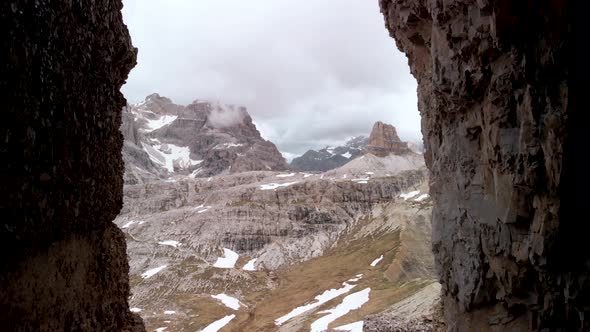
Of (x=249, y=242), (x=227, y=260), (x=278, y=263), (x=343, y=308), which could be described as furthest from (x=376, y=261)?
(x=249, y=242)

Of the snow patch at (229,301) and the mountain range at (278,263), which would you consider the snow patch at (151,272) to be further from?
the snow patch at (229,301)

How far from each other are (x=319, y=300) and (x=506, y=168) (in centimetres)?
9298

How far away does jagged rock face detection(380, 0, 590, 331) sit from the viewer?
11836 mm

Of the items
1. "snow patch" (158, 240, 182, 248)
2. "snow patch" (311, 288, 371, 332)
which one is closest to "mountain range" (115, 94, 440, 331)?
"snow patch" (311, 288, 371, 332)

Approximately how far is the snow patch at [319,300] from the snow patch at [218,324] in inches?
559

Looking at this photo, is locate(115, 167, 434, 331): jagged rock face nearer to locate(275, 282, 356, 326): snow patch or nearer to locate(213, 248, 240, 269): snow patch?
locate(213, 248, 240, 269): snow patch

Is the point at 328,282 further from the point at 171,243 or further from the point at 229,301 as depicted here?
the point at 171,243

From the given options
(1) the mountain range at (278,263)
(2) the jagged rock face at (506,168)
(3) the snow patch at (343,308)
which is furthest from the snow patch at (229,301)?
(2) the jagged rock face at (506,168)

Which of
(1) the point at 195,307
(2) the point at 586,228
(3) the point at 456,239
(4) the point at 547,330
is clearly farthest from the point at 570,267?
(1) the point at 195,307

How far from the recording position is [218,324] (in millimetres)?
97250

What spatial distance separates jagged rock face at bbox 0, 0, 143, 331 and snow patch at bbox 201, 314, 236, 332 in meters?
84.9

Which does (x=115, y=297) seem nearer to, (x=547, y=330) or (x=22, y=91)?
(x=22, y=91)

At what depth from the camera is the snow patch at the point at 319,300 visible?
9025 centimetres

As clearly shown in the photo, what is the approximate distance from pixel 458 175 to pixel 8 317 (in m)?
15.4
